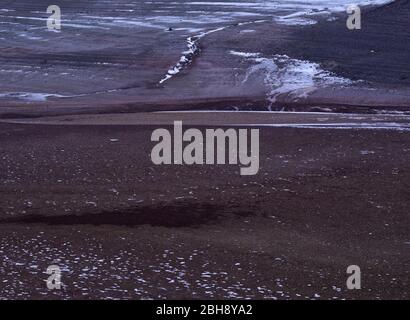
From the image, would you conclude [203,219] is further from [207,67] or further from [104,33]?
[104,33]

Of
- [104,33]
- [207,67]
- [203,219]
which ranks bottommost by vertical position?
[203,219]

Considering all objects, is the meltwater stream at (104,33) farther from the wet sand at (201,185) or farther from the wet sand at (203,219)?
the wet sand at (203,219)

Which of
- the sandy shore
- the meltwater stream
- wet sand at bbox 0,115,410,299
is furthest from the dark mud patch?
the meltwater stream

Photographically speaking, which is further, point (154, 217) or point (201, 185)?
point (201, 185)

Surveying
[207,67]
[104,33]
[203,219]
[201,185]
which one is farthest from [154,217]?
[104,33]

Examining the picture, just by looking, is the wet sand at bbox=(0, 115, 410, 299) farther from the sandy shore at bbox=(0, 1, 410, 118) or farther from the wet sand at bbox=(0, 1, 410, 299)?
the sandy shore at bbox=(0, 1, 410, 118)
